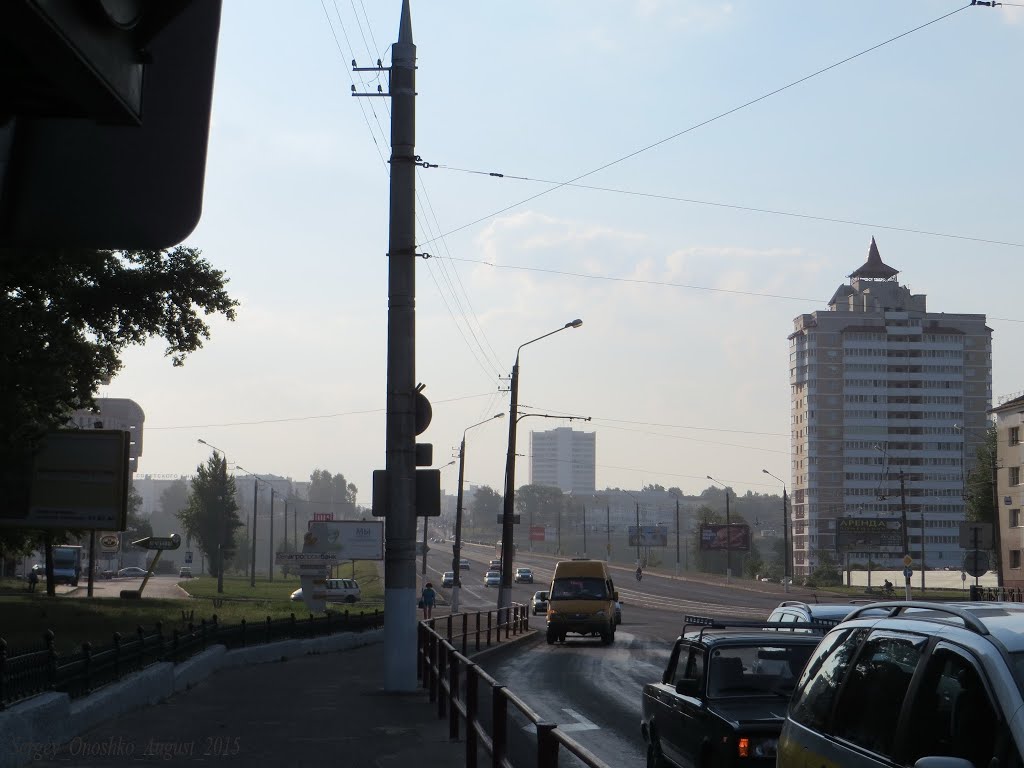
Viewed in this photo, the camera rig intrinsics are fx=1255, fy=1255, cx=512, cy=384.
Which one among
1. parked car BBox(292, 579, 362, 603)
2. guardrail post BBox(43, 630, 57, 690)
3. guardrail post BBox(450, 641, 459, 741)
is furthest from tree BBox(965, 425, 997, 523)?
guardrail post BBox(43, 630, 57, 690)

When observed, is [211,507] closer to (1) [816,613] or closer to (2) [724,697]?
(1) [816,613]

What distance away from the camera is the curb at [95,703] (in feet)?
35.6

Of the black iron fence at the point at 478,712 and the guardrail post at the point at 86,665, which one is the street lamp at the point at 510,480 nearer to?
the black iron fence at the point at 478,712

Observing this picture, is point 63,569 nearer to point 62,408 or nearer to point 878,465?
point 62,408

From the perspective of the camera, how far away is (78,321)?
32062 millimetres

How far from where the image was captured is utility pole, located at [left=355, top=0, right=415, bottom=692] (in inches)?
695

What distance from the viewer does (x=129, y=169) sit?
2.89 meters

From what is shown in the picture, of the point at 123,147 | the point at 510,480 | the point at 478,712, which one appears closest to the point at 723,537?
the point at 510,480

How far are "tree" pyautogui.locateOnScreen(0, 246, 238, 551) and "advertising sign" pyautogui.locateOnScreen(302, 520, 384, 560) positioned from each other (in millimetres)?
48029

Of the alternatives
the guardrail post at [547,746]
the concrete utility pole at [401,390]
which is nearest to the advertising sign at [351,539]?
the concrete utility pole at [401,390]

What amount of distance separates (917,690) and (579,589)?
119ft

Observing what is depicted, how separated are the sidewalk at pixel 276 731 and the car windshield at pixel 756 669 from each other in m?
2.68

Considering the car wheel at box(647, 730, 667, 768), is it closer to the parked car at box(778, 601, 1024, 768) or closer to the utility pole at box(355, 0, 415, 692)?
the parked car at box(778, 601, 1024, 768)

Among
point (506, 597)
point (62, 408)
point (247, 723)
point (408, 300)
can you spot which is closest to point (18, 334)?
point (62, 408)
